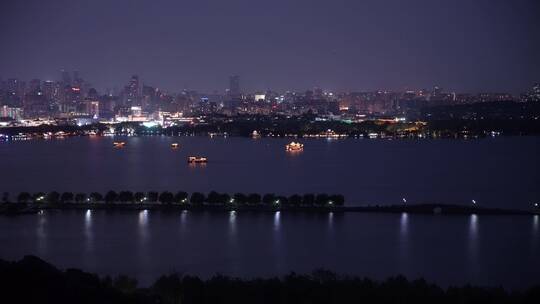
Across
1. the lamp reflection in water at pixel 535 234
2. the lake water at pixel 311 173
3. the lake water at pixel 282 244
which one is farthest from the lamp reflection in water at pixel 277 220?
the lamp reflection in water at pixel 535 234

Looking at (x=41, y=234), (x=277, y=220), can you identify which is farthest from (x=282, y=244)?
(x=41, y=234)

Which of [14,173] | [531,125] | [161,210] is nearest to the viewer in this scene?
[161,210]

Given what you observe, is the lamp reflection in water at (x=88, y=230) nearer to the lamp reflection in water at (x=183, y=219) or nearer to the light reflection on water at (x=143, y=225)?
the light reflection on water at (x=143, y=225)

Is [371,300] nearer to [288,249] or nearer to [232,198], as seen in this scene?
[288,249]

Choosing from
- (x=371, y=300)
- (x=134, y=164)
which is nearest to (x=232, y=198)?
(x=371, y=300)

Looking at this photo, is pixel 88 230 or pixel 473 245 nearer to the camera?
pixel 473 245

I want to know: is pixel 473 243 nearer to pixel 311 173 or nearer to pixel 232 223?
pixel 232 223
